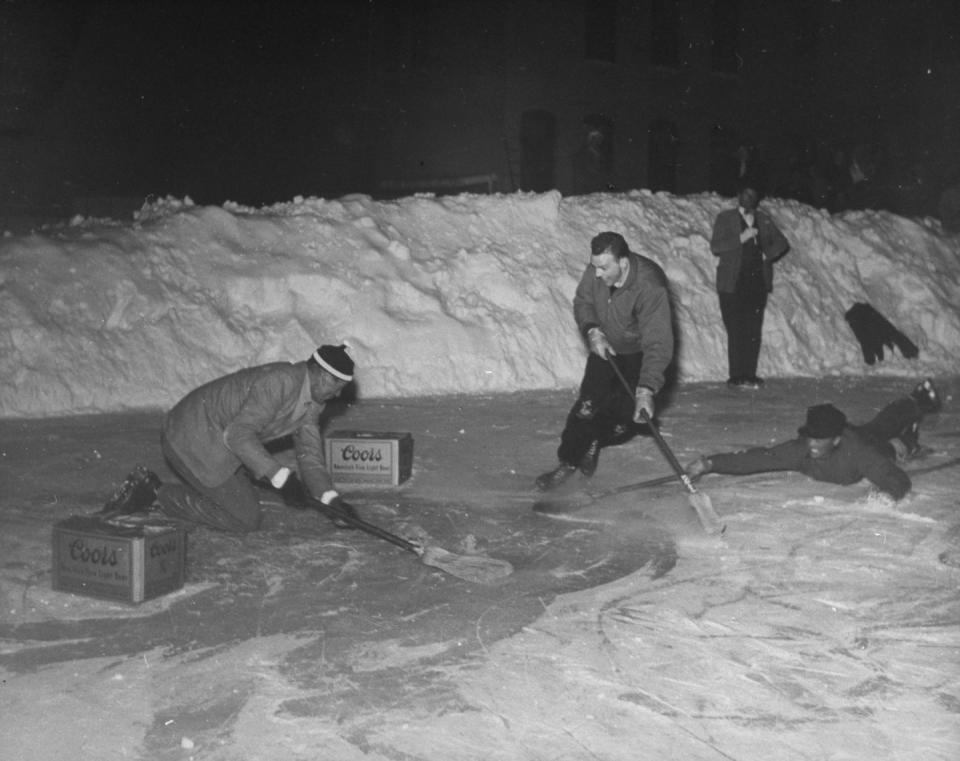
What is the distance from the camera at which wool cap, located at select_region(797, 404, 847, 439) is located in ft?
23.9

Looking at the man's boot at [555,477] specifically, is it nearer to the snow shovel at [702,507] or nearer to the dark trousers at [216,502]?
the snow shovel at [702,507]

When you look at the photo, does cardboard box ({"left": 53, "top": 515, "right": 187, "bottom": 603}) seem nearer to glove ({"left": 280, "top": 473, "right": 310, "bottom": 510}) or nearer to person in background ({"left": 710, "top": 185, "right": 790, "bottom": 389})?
glove ({"left": 280, "top": 473, "right": 310, "bottom": 510})

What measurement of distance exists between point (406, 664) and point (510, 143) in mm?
20659

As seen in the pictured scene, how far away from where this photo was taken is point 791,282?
54.9ft

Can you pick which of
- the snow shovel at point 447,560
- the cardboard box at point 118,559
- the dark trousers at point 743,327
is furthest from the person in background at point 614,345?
the dark trousers at point 743,327

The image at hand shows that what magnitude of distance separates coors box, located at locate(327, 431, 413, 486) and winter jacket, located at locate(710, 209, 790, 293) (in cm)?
598

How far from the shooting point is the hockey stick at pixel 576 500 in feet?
24.9

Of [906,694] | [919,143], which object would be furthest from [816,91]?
[906,694]

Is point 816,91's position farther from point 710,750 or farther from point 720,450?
point 710,750

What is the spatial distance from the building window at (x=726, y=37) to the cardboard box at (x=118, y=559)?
2616 centimetres

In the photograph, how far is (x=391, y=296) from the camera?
1367 centimetres

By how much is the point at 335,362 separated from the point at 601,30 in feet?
70.3

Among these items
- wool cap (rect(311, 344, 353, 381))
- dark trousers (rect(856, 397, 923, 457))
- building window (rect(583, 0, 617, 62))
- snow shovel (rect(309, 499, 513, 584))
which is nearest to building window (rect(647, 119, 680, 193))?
building window (rect(583, 0, 617, 62))

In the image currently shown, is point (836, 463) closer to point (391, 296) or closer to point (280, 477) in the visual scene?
point (280, 477)
